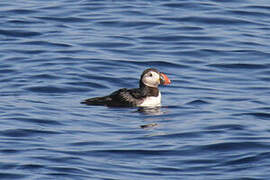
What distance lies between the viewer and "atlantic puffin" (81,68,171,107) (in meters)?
15.6

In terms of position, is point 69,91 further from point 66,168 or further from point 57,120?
point 66,168

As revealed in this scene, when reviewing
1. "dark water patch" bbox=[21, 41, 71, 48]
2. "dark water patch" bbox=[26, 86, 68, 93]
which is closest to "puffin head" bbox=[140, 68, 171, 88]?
"dark water patch" bbox=[26, 86, 68, 93]

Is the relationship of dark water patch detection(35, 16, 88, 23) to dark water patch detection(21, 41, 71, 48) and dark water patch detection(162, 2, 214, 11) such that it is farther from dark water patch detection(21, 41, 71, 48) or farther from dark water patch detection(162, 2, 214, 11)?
dark water patch detection(162, 2, 214, 11)

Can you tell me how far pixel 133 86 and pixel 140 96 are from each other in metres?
2.06

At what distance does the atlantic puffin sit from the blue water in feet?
0.55

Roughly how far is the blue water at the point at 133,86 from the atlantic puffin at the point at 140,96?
0.17 m

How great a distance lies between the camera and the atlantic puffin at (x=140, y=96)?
1560 cm

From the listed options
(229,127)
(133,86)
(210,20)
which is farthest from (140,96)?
(210,20)

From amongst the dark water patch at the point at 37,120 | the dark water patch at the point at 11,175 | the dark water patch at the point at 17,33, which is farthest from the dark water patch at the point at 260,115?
the dark water patch at the point at 17,33

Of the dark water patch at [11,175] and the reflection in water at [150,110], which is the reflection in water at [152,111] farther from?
the dark water patch at [11,175]

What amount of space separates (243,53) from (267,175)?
10.3 m

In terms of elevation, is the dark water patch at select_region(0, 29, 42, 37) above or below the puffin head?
above

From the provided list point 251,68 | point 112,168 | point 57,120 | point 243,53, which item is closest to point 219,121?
point 57,120

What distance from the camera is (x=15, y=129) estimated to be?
13281mm
